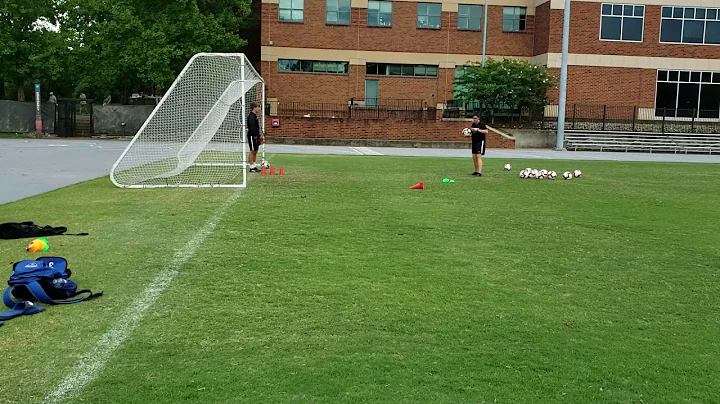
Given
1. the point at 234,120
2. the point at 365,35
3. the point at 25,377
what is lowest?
the point at 25,377

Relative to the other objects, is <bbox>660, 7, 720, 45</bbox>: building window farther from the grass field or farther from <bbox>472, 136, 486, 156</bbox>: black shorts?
the grass field

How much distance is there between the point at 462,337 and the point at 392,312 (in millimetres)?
761

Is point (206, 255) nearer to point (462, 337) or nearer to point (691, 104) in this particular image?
point (462, 337)

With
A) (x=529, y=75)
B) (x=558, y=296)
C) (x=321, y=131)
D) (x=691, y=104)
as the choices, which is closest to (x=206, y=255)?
(x=558, y=296)

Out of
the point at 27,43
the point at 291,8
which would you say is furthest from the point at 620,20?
the point at 27,43

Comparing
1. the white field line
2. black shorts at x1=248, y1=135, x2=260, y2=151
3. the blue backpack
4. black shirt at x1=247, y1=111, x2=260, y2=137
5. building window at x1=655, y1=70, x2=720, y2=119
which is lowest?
the white field line

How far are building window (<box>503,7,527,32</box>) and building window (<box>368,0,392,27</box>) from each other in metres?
7.96

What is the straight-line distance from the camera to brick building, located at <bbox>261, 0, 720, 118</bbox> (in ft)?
132

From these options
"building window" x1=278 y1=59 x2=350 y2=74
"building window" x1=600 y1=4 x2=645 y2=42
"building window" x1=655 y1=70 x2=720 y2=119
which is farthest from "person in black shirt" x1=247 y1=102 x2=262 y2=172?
"building window" x1=655 y1=70 x2=720 y2=119

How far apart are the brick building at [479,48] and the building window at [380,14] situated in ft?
0.22

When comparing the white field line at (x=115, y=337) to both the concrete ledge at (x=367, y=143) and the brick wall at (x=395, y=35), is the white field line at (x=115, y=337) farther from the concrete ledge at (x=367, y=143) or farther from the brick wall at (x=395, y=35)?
the brick wall at (x=395, y=35)

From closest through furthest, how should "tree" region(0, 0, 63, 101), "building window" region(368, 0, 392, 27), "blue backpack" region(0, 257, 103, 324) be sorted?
"blue backpack" region(0, 257, 103, 324)
"tree" region(0, 0, 63, 101)
"building window" region(368, 0, 392, 27)

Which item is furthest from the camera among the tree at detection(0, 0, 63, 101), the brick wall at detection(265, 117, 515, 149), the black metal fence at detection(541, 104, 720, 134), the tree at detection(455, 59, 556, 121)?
the tree at detection(0, 0, 63, 101)

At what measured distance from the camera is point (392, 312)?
17.2 feet
